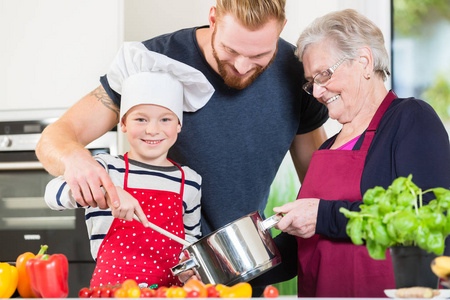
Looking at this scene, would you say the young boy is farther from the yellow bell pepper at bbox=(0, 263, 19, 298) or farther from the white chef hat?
the yellow bell pepper at bbox=(0, 263, 19, 298)

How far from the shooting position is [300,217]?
1.17 metres

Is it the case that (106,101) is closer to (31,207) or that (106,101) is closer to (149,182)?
(149,182)

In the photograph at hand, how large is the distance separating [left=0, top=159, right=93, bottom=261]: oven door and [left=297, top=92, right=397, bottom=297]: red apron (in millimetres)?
1266

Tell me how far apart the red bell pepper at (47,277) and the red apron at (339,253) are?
621mm

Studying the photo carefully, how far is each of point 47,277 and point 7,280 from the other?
0.10 m

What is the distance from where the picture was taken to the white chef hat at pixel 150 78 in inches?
55.3

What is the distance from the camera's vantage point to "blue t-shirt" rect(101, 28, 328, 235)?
163 cm

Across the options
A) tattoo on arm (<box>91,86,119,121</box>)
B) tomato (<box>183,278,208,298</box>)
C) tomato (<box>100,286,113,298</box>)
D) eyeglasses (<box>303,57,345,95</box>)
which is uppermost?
eyeglasses (<box>303,57,345,95</box>)

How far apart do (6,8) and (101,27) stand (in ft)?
1.55

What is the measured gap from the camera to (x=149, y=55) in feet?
4.63

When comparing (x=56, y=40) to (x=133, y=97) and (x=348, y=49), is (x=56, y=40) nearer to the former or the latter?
(x=133, y=97)

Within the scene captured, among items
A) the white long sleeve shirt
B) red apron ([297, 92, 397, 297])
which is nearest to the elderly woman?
red apron ([297, 92, 397, 297])

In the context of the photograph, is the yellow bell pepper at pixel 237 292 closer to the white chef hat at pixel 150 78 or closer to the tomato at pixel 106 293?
the tomato at pixel 106 293

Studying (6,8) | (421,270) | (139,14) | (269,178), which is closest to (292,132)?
(269,178)
